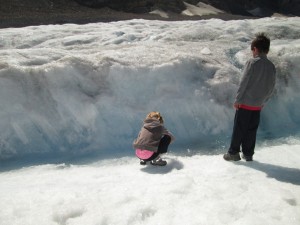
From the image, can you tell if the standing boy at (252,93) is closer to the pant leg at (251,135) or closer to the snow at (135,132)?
the pant leg at (251,135)

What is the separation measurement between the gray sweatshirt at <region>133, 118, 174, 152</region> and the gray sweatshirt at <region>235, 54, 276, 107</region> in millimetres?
1159

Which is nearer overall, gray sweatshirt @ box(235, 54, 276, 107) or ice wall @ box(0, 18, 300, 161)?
gray sweatshirt @ box(235, 54, 276, 107)

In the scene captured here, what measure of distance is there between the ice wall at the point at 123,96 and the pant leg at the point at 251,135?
3.95ft

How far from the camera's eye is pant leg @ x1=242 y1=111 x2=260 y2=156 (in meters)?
4.85

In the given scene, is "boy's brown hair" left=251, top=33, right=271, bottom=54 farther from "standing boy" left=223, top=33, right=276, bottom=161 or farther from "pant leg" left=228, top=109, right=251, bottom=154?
"pant leg" left=228, top=109, right=251, bottom=154

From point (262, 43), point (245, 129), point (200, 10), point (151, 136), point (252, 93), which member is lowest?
point (151, 136)

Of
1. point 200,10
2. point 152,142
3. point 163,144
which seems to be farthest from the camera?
point 200,10

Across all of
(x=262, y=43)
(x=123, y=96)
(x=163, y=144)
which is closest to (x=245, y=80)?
(x=262, y=43)

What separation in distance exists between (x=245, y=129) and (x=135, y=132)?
2185 mm

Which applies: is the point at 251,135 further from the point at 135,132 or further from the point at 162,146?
the point at 135,132

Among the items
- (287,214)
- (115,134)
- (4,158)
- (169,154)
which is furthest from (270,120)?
(4,158)

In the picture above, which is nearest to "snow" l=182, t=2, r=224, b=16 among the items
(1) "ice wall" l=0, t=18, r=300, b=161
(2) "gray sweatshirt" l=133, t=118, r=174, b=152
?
(1) "ice wall" l=0, t=18, r=300, b=161

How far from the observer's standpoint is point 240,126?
→ 4883 millimetres

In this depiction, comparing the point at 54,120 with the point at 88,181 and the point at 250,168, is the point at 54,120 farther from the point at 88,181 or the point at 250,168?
the point at 250,168
